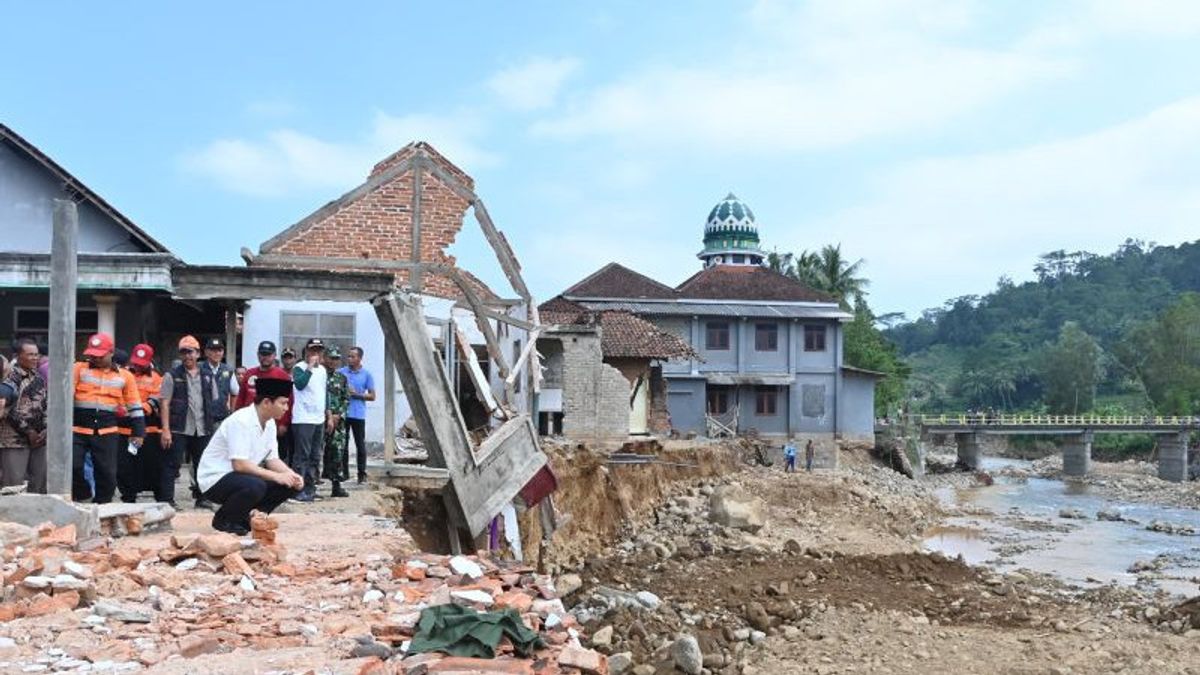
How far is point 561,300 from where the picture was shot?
35969mm

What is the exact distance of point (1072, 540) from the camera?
2719cm

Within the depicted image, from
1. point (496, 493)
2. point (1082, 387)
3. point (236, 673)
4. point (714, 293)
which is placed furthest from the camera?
point (1082, 387)

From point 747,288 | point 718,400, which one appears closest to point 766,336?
point 747,288

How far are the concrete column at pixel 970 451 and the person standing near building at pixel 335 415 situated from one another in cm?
4625

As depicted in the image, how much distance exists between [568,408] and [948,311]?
332ft

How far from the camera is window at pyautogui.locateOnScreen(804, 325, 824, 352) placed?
40312mm

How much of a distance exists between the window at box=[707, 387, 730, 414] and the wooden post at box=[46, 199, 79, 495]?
32.8 metres

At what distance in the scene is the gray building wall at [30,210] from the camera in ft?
55.9

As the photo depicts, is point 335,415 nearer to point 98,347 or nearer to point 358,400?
point 358,400

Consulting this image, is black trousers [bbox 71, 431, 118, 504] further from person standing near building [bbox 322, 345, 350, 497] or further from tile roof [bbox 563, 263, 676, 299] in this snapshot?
tile roof [bbox 563, 263, 676, 299]

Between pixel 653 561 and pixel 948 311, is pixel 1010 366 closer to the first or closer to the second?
pixel 948 311

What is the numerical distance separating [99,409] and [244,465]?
2.18 meters

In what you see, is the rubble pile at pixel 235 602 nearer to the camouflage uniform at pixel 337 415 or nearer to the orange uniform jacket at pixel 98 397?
the orange uniform jacket at pixel 98 397

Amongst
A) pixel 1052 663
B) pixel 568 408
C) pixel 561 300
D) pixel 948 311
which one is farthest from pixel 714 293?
pixel 948 311
